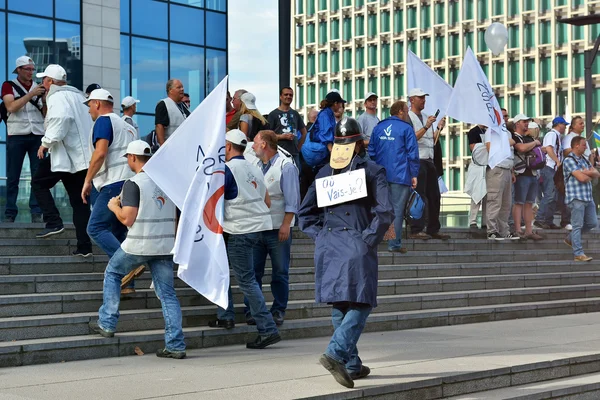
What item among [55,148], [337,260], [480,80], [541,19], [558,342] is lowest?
[558,342]

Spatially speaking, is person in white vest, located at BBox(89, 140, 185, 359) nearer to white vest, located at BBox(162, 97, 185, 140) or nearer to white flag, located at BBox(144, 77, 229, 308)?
white flag, located at BBox(144, 77, 229, 308)

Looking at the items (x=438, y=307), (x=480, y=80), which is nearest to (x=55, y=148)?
(x=438, y=307)

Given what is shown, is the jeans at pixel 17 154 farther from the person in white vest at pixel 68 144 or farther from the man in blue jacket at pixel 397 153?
the man in blue jacket at pixel 397 153

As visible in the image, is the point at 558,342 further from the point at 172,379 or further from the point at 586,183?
the point at 586,183

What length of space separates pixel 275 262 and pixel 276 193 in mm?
696

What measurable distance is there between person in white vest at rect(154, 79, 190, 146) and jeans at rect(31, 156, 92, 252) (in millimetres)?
1091

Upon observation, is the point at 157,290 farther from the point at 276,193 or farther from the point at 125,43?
the point at 125,43

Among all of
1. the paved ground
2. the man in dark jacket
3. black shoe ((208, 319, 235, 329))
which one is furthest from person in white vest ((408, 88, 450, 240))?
the man in dark jacket

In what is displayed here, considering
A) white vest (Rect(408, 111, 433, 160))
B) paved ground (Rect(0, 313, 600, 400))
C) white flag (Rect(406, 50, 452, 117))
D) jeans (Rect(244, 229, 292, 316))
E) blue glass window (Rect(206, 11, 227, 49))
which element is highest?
blue glass window (Rect(206, 11, 227, 49))

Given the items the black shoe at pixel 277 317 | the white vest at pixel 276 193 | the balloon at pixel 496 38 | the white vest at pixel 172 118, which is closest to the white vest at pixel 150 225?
the white vest at pixel 276 193

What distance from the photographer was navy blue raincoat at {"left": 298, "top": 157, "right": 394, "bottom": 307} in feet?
27.6

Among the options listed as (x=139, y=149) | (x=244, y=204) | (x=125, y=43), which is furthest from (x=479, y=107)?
(x=125, y=43)

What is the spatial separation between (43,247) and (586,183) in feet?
28.4

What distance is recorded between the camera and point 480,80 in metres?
16.9
